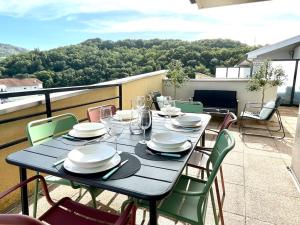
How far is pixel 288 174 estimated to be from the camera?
259 cm

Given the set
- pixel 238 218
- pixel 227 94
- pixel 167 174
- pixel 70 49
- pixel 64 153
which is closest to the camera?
pixel 167 174

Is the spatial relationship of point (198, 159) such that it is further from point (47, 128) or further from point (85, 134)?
point (47, 128)

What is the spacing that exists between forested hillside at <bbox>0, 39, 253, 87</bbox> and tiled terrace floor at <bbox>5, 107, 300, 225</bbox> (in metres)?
3.36

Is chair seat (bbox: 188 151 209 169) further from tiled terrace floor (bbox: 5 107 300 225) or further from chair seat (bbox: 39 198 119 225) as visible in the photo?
chair seat (bbox: 39 198 119 225)

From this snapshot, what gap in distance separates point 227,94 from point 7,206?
4.86 meters

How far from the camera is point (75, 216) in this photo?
1.20m

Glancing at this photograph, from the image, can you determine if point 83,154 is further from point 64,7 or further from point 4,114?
point 64,7

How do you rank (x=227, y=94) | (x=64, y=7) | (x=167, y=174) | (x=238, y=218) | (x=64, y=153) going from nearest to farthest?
(x=167, y=174) → (x=64, y=153) → (x=238, y=218) → (x=227, y=94) → (x=64, y=7)

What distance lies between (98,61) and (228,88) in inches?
243

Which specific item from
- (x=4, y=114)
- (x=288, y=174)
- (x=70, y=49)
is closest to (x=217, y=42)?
(x=70, y=49)

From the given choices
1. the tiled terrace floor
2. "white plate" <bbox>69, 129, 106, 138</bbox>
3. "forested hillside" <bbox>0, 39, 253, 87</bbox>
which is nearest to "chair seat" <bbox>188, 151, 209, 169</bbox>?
the tiled terrace floor

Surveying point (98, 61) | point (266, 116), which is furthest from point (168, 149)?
point (98, 61)

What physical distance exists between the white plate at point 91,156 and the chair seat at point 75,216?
0.35 metres

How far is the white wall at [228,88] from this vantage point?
5211mm
